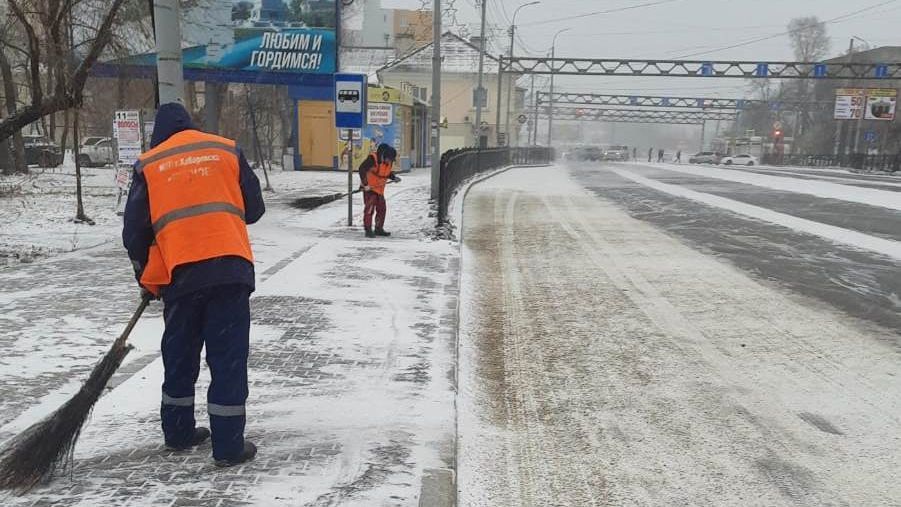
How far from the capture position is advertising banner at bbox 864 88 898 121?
160 feet

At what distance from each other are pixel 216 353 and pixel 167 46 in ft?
12.0

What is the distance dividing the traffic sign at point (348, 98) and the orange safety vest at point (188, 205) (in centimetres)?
857

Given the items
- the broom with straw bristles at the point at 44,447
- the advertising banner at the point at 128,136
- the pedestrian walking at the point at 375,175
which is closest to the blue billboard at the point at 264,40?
the advertising banner at the point at 128,136

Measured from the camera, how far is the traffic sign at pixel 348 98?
11.8 m

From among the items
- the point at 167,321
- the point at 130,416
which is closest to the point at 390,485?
the point at 167,321

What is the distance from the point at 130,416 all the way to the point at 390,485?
1.76 m

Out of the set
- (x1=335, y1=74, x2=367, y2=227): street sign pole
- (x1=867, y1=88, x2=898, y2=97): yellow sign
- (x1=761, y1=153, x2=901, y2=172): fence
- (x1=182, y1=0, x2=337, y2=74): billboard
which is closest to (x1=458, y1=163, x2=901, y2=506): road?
(x1=335, y1=74, x2=367, y2=227): street sign pole

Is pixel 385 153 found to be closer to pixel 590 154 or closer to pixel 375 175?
pixel 375 175

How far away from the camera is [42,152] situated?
2792 centimetres

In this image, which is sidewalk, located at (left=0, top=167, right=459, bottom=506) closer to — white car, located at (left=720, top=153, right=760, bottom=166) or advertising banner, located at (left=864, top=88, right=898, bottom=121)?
advertising banner, located at (left=864, top=88, right=898, bottom=121)

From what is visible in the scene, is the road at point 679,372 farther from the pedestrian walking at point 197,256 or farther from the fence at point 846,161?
the fence at point 846,161

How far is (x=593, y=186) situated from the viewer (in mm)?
25594

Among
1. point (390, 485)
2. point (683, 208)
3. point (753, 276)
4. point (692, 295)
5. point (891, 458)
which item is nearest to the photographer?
point (390, 485)

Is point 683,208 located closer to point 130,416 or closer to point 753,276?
point 753,276
